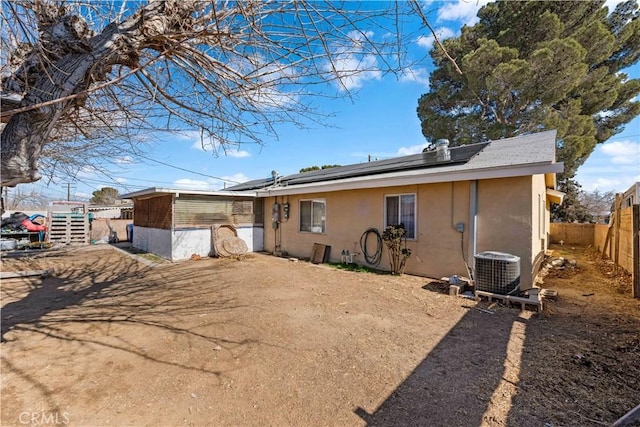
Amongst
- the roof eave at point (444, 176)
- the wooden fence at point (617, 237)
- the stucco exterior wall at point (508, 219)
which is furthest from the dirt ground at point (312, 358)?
the roof eave at point (444, 176)

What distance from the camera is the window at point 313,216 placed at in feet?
30.7

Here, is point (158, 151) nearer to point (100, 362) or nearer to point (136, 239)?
point (100, 362)

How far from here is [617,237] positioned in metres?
7.57

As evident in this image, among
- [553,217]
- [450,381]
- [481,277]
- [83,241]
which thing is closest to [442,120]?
[553,217]

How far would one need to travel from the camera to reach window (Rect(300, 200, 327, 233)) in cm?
936

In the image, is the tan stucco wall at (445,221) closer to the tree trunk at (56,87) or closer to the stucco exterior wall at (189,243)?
the stucco exterior wall at (189,243)

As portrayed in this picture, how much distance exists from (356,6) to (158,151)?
11.7 ft

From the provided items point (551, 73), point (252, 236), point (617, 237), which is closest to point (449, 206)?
point (617, 237)

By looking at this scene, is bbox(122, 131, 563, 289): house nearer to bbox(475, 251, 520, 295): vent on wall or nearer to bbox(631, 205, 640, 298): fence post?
bbox(475, 251, 520, 295): vent on wall

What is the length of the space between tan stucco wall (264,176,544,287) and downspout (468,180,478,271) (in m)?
0.07

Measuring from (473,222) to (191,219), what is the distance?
27.5 ft

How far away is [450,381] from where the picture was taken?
8.49ft

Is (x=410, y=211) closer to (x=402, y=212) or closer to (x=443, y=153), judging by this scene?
(x=402, y=212)
